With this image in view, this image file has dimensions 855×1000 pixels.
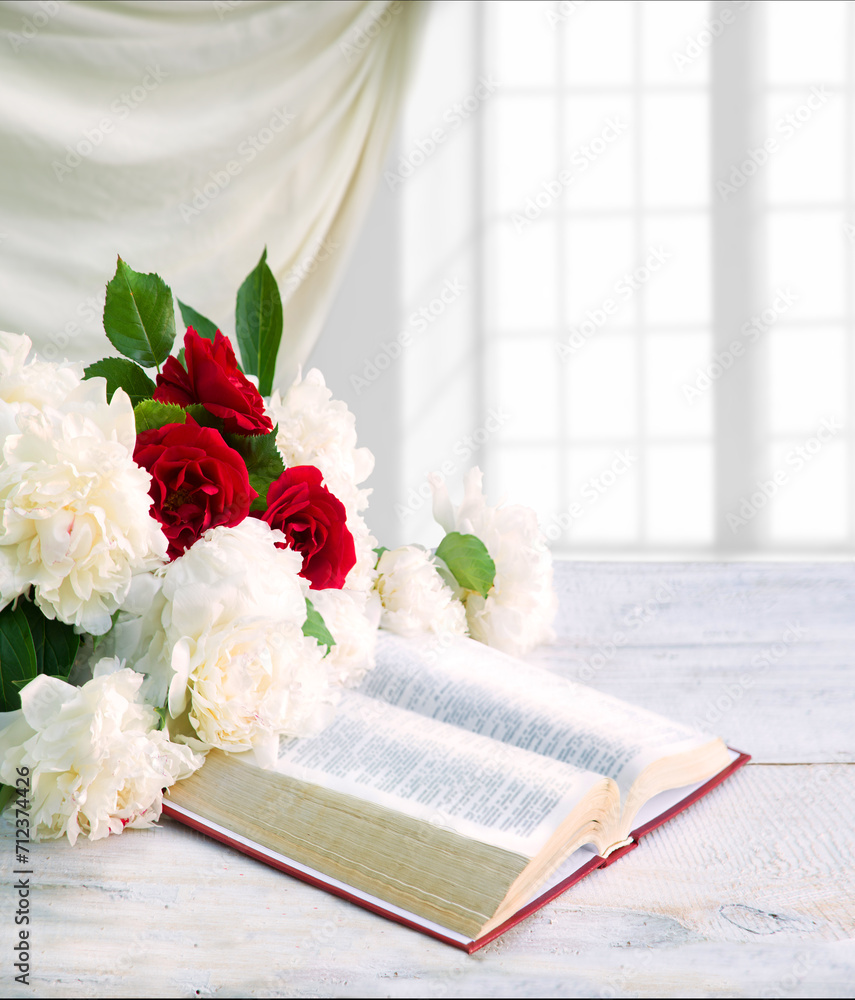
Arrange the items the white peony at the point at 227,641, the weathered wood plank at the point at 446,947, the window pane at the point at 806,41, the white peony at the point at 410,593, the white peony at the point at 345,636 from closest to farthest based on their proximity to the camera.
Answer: the weathered wood plank at the point at 446,947, the white peony at the point at 227,641, the white peony at the point at 345,636, the white peony at the point at 410,593, the window pane at the point at 806,41

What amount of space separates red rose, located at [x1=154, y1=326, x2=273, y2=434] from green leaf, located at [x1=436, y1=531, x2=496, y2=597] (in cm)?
26

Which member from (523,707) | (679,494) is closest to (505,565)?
(523,707)

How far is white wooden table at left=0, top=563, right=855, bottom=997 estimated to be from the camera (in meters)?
0.41

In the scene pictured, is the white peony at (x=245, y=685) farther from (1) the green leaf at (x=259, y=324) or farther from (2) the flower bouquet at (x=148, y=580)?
(1) the green leaf at (x=259, y=324)

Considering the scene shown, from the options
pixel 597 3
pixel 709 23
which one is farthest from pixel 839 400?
pixel 597 3

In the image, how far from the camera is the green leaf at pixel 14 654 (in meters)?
0.54

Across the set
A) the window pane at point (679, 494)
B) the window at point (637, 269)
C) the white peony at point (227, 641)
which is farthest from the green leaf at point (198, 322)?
the window pane at point (679, 494)

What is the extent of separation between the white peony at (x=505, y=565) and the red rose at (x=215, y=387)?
25 cm

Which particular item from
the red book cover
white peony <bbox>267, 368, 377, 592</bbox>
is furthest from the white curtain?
the red book cover

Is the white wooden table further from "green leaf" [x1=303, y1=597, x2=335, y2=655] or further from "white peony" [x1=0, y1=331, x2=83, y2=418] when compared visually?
"white peony" [x1=0, y1=331, x2=83, y2=418]

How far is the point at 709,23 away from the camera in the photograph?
8.93 ft

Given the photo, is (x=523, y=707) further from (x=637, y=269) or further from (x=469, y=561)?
(x=637, y=269)

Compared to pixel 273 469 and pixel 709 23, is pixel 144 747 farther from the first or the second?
pixel 709 23

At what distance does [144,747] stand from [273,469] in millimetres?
212
